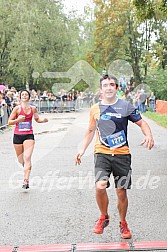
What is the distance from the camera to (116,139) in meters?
5.57

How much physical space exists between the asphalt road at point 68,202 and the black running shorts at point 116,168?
66 centimetres

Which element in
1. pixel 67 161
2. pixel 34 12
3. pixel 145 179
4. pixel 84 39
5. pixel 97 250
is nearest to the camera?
pixel 97 250

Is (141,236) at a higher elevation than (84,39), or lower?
lower

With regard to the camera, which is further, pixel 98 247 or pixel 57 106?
pixel 57 106

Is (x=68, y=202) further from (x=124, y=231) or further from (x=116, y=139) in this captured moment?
(x=116, y=139)

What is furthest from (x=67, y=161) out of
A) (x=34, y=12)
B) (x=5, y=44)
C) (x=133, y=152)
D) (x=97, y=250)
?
(x=5, y=44)

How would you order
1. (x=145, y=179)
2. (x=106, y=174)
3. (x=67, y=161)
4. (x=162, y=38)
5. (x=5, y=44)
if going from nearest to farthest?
(x=106, y=174) < (x=145, y=179) < (x=67, y=161) < (x=5, y=44) < (x=162, y=38)

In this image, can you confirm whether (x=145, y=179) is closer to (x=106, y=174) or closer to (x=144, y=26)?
(x=106, y=174)

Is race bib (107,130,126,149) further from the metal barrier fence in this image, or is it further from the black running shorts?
the metal barrier fence

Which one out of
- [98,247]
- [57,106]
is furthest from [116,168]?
[57,106]

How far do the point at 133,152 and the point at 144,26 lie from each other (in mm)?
33019

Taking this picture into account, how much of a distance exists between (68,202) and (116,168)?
2.07 meters

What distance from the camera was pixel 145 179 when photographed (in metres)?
9.33

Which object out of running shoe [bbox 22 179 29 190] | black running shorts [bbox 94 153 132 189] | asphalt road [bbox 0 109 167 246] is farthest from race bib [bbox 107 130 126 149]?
running shoe [bbox 22 179 29 190]
